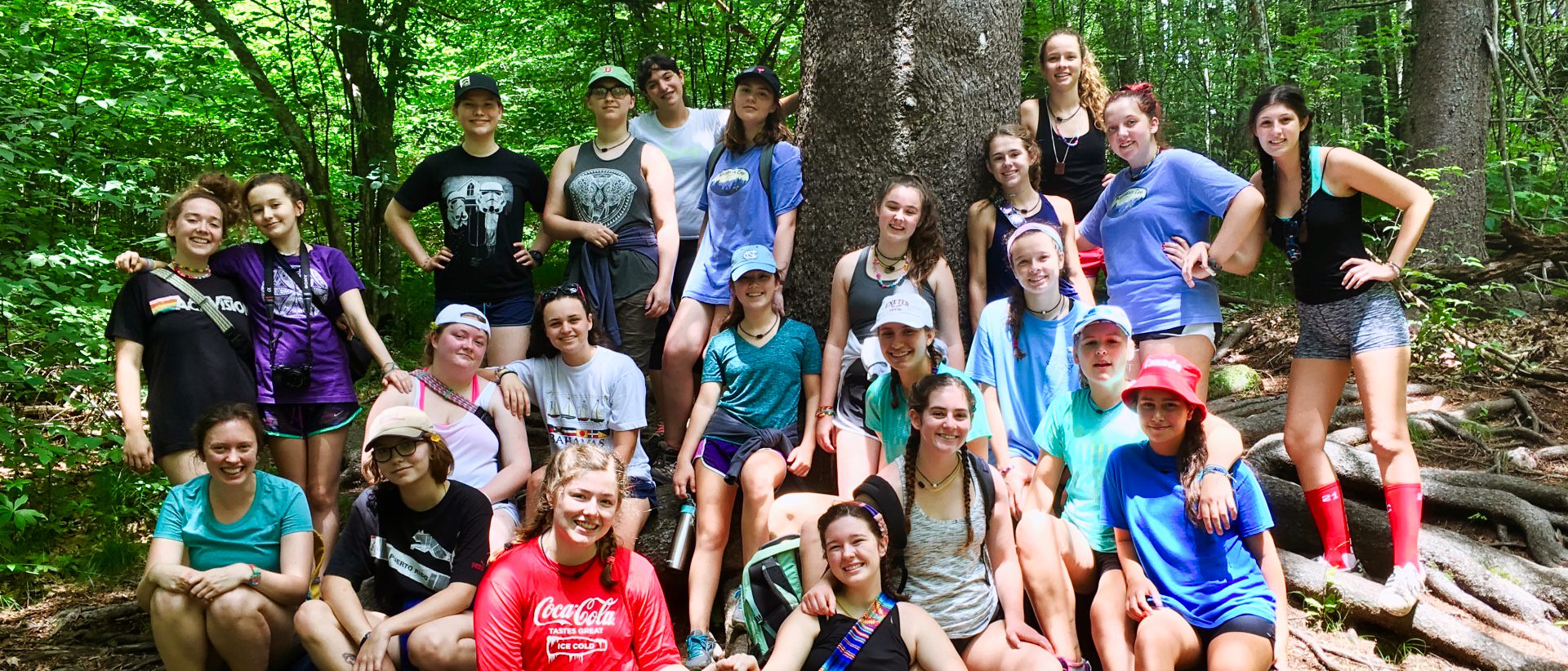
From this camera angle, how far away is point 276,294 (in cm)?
456

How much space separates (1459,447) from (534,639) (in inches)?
227

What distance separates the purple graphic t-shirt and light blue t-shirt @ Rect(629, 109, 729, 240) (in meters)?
1.83

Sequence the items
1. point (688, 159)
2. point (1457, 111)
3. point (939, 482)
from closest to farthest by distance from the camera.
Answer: point (939, 482)
point (688, 159)
point (1457, 111)

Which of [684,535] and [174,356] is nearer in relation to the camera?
[174,356]

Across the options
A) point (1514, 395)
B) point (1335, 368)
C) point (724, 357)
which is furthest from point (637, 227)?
point (1514, 395)

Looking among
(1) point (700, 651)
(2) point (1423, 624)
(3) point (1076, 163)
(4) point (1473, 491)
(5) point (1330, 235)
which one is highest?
(3) point (1076, 163)

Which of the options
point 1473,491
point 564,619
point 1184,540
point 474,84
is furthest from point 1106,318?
point 474,84

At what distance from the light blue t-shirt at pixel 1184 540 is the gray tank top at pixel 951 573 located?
0.53 meters

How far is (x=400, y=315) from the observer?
32.3 ft

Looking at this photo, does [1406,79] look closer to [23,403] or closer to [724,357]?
[724,357]

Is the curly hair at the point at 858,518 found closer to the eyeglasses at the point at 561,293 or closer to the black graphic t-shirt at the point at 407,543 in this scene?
the black graphic t-shirt at the point at 407,543

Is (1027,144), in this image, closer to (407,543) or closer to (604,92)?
(604,92)

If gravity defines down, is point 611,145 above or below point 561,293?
above

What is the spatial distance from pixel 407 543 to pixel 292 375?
1.15 metres
